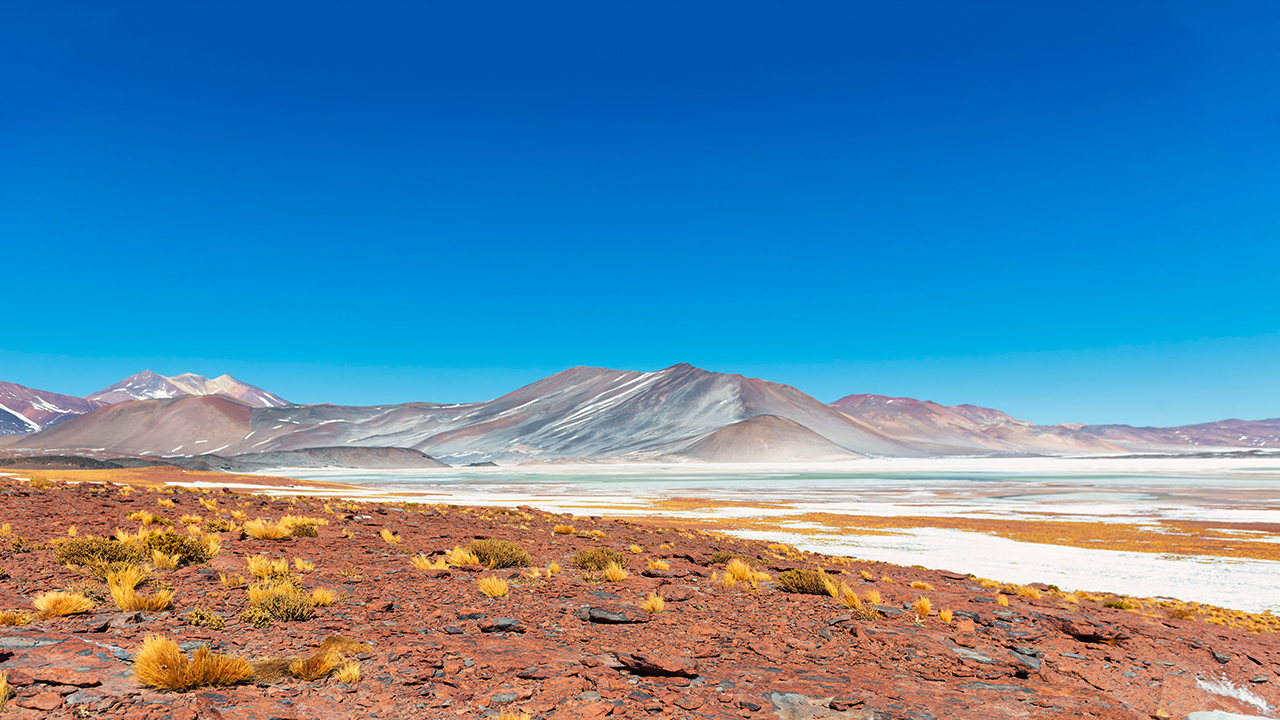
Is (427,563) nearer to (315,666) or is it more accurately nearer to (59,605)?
(59,605)

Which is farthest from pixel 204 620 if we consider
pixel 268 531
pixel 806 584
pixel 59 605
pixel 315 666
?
pixel 806 584

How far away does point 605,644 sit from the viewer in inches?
359

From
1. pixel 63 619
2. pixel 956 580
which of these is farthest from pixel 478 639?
pixel 956 580

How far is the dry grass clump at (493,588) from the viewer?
10.8m

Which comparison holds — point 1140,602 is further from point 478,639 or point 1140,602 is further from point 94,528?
point 94,528

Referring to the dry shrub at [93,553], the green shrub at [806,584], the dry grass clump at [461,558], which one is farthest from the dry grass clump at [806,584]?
the dry shrub at [93,553]

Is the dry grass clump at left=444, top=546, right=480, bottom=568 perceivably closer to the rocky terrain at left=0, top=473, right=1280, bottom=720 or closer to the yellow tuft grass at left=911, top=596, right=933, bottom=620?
the rocky terrain at left=0, top=473, right=1280, bottom=720

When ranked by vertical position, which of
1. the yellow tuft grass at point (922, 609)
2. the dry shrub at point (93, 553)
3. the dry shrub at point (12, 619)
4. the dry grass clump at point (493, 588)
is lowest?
the yellow tuft grass at point (922, 609)

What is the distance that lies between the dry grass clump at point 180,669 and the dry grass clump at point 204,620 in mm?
1505

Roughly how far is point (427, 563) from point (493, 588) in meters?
2.42

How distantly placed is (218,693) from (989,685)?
8.40 meters

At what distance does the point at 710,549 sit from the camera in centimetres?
1884

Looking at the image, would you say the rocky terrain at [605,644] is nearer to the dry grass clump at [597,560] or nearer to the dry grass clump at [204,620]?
the dry grass clump at [204,620]

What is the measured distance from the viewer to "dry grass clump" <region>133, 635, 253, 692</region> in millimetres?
6449
